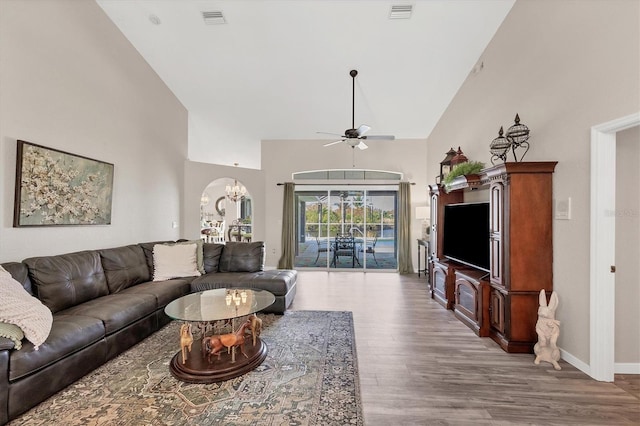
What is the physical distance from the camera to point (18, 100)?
9.42 feet

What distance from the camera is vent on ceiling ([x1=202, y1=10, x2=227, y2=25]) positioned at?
3.89 meters

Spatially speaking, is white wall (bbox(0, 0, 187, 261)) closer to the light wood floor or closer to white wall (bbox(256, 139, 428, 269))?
white wall (bbox(256, 139, 428, 269))

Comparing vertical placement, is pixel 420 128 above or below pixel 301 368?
above

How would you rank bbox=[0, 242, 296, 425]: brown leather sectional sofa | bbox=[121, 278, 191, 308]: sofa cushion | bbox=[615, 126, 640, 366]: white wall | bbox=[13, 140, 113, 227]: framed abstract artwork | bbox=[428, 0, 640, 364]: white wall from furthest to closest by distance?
bbox=[121, 278, 191, 308]: sofa cushion
bbox=[13, 140, 113, 227]: framed abstract artwork
bbox=[615, 126, 640, 366]: white wall
bbox=[428, 0, 640, 364]: white wall
bbox=[0, 242, 296, 425]: brown leather sectional sofa

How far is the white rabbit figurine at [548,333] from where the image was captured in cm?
267

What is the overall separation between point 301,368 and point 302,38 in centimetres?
435

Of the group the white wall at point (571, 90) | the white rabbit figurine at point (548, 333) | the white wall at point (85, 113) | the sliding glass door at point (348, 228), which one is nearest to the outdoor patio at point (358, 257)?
the sliding glass door at point (348, 228)

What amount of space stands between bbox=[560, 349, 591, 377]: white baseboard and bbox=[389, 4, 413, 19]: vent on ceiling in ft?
14.0

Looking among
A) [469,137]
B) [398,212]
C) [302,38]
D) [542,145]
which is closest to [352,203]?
[398,212]

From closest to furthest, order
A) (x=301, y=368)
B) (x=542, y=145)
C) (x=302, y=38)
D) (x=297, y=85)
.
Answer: (x=301, y=368)
(x=542, y=145)
(x=302, y=38)
(x=297, y=85)

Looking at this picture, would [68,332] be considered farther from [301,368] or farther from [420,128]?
[420,128]

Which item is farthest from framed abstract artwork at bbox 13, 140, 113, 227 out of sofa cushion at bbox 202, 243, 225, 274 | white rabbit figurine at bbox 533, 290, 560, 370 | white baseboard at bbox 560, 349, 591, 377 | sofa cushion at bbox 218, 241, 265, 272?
white baseboard at bbox 560, 349, 591, 377

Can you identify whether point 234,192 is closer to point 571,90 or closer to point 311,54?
point 311,54

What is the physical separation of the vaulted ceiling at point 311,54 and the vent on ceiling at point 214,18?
14 millimetres
